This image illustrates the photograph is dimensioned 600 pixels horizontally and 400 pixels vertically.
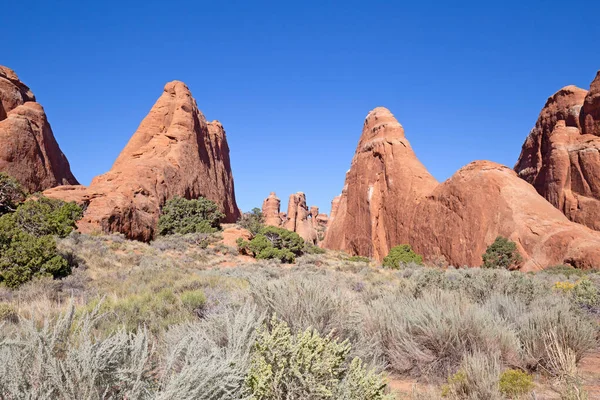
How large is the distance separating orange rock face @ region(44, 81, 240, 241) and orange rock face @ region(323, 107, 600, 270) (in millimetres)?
16960

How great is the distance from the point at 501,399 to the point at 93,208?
79.2 feet

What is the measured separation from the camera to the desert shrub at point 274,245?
23.0m

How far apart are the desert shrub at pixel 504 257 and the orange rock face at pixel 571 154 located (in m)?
12.4

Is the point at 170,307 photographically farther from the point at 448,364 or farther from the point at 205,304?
the point at 448,364

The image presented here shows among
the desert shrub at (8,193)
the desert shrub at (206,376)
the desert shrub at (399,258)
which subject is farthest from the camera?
the desert shrub at (399,258)

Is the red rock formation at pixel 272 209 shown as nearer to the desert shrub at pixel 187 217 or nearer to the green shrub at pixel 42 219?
the desert shrub at pixel 187 217

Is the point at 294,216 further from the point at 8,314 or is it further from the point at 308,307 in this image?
the point at 308,307

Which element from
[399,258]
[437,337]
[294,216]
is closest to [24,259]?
[437,337]

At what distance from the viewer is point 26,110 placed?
108 ft

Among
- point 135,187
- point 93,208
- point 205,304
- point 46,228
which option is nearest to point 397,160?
point 135,187

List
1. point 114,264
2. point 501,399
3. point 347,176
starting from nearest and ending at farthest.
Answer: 1. point 501,399
2. point 114,264
3. point 347,176

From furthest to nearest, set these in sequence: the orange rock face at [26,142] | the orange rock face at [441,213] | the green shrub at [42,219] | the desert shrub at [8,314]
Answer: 1. the orange rock face at [26,142]
2. the orange rock face at [441,213]
3. the green shrub at [42,219]
4. the desert shrub at [8,314]

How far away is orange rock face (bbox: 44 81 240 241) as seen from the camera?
23812mm

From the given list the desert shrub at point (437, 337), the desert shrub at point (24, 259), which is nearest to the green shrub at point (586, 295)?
the desert shrub at point (437, 337)
